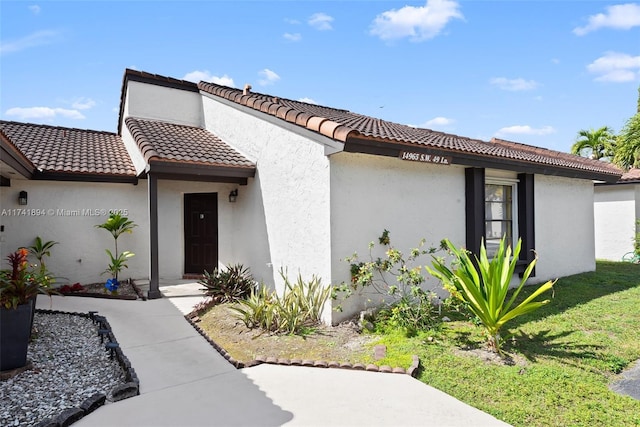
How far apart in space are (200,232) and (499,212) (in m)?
9.11

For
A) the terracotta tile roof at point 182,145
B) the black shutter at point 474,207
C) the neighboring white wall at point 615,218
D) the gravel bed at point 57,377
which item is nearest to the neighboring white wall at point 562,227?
the black shutter at point 474,207

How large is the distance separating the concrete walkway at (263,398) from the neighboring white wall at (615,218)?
16.3 m

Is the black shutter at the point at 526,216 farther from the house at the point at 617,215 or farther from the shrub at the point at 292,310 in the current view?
the house at the point at 617,215

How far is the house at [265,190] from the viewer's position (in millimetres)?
7047

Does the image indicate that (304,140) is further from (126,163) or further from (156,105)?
(156,105)

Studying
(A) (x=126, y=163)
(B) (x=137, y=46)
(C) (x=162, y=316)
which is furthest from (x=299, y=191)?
(A) (x=126, y=163)

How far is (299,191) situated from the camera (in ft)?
24.9

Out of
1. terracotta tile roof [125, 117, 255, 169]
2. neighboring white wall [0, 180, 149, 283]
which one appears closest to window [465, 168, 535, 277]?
terracotta tile roof [125, 117, 255, 169]

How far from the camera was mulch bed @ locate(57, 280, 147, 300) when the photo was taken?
900 cm

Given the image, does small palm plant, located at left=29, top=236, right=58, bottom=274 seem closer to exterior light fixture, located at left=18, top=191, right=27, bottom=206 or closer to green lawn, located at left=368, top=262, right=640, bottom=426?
exterior light fixture, located at left=18, top=191, right=27, bottom=206

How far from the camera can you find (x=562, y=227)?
11.1 m

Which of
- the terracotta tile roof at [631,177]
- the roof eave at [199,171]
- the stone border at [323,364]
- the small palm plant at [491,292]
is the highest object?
→ the terracotta tile roof at [631,177]

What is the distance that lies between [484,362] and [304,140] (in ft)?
16.6

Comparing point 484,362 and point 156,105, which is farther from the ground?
point 156,105
